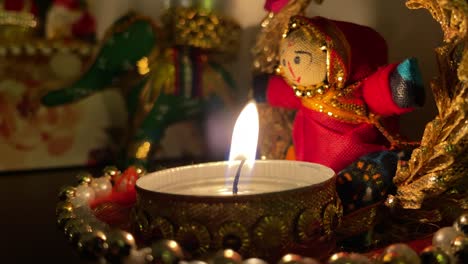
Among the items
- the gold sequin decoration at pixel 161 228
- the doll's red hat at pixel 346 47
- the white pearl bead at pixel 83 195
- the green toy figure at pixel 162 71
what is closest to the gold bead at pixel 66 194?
the white pearl bead at pixel 83 195

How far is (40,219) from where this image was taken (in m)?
0.72

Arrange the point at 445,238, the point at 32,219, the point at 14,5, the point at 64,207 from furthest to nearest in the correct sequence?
the point at 14,5 → the point at 32,219 → the point at 64,207 → the point at 445,238

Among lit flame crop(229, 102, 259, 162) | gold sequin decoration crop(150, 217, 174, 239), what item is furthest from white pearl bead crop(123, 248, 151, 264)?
lit flame crop(229, 102, 259, 162)

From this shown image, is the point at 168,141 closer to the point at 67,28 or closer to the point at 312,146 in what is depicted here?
the point at 67,28

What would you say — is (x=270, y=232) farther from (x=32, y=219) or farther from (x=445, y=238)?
(x=32, y=219)

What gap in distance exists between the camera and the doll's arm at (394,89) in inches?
17.6

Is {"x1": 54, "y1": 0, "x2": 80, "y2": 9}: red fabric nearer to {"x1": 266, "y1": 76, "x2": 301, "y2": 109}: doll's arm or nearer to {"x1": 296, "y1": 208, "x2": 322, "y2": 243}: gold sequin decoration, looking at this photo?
{"x1": 266, "y1": 76, "x2": 301, "y2": 109}: doll's arm

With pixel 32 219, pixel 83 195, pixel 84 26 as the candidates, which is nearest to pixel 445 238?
pixel 83 195

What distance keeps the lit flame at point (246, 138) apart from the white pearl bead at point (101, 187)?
14 cm

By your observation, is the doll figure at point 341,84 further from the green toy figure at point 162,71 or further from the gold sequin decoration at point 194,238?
the green toy figure at point 162,71

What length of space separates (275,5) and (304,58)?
0.15m

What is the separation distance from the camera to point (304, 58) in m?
0.49

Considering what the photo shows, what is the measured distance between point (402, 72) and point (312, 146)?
131 mm

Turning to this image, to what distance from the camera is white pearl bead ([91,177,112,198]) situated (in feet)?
1.63
